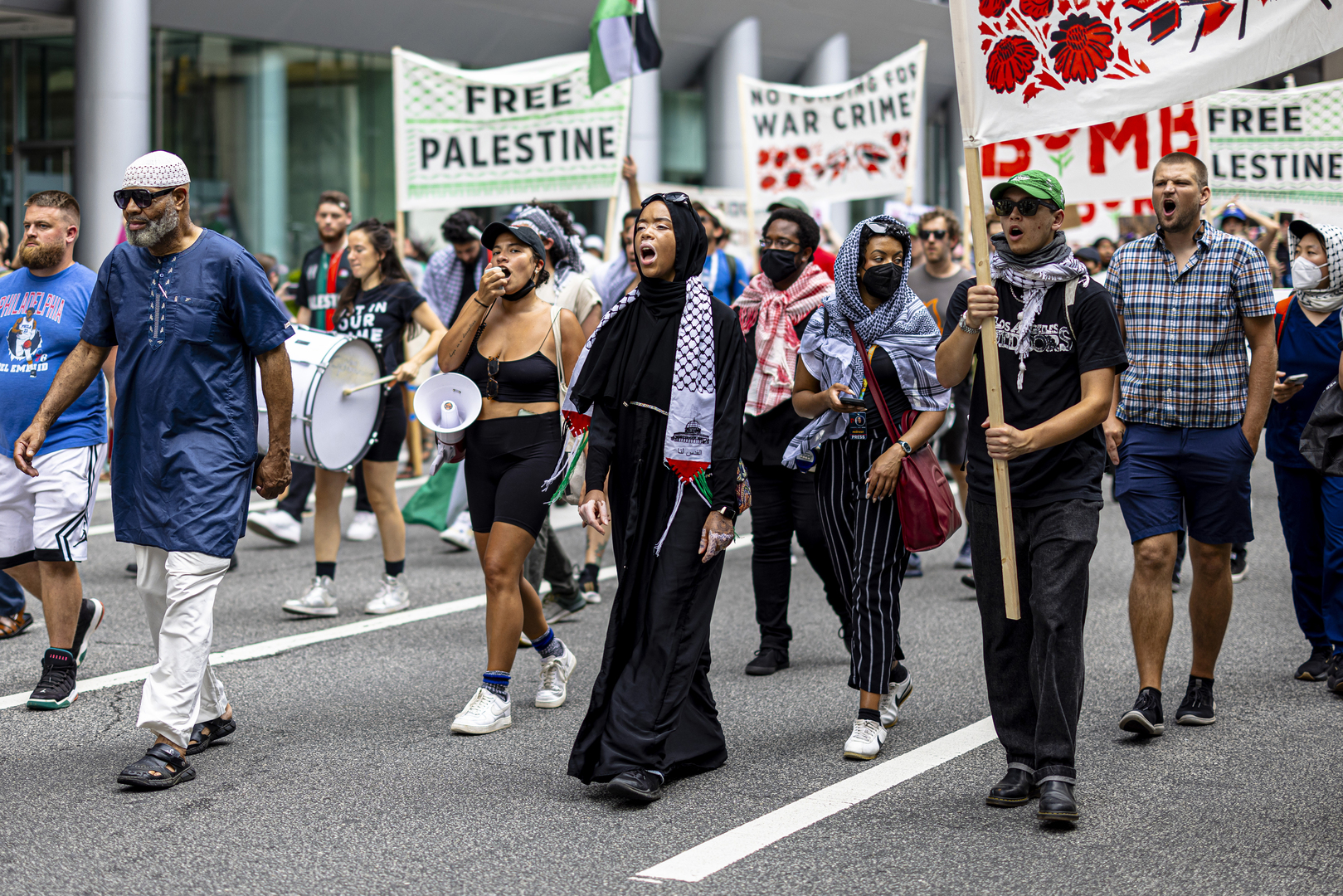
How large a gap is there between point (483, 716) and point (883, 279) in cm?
220

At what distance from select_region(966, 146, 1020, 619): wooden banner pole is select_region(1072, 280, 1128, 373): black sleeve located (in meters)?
0.27

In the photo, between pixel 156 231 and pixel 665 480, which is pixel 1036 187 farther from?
pixel 156 231

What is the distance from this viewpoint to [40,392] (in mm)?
6270

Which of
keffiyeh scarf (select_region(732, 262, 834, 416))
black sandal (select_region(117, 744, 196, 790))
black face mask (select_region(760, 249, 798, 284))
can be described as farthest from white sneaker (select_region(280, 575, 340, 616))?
black face mask (select_region(760, 249, 798, 284))

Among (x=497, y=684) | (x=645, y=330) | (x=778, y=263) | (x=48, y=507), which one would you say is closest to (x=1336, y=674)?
(x=778, y=263)

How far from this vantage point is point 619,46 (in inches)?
458

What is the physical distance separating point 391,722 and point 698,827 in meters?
1.70

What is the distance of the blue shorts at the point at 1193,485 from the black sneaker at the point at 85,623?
4.16 meters

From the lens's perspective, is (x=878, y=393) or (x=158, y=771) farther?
(x=878, y=393)

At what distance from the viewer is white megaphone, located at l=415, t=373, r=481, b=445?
5.98 metres

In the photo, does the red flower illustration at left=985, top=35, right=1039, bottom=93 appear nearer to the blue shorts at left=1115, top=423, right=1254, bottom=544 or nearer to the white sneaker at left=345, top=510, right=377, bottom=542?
the blue shorts at left=1115, top=423, right=1254, bottom=544

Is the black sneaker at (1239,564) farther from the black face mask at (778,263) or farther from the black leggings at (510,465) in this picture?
the black leggings at (510,465)

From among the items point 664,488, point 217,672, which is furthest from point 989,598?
point 217,672

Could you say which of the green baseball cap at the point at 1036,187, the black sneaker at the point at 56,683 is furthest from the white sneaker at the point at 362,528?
the green baseball cap at the point at 1036,187
